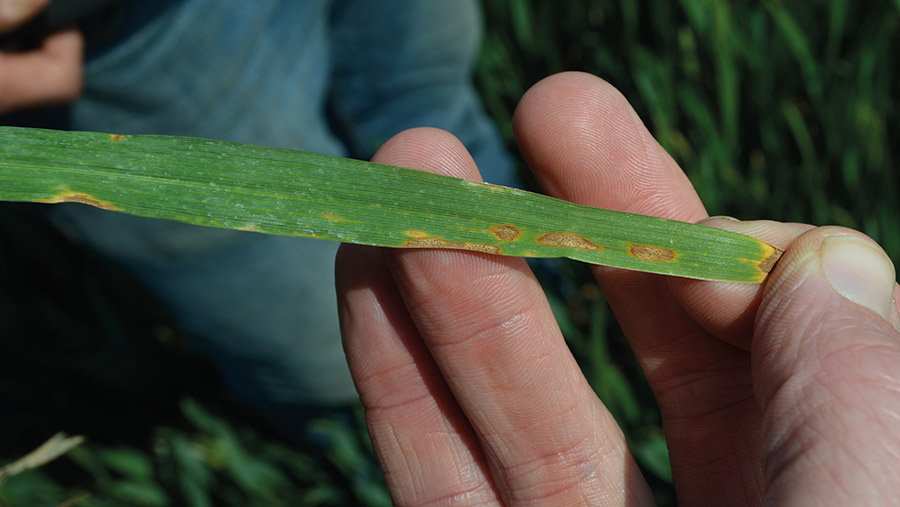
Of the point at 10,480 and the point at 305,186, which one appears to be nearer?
the point at 305,186

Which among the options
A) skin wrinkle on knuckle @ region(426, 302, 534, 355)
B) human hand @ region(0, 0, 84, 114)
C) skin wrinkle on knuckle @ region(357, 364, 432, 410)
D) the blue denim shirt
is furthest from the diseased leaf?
the blue denim shirt

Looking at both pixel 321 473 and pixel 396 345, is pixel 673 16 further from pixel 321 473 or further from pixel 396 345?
pixel 321 473

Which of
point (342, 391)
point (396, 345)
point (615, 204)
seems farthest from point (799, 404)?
point (342, 391)

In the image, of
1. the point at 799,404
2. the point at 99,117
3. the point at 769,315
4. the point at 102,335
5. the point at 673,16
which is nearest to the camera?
the point at 799,404

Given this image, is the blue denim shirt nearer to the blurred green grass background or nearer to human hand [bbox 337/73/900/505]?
the blurred green grass background

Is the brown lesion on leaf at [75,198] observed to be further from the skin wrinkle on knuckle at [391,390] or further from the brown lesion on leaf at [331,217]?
the skin wrinkle on knuckle at [391,390]

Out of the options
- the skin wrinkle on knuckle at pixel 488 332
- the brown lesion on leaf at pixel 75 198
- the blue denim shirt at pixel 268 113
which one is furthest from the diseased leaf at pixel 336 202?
the blue denim shirt at pixel 268 113
